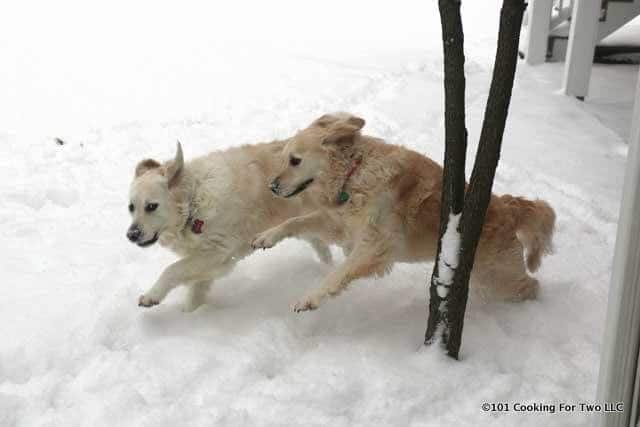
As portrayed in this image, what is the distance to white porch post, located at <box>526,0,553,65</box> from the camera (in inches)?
389

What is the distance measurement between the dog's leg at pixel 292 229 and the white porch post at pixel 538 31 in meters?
7.77

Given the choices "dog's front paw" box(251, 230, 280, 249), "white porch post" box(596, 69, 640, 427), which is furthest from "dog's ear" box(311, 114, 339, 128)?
"white porch post" box(596, 69, 640, 427)

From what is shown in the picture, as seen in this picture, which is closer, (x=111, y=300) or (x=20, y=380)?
(x=20, y=380)

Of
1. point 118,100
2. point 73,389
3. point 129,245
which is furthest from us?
point 118,100

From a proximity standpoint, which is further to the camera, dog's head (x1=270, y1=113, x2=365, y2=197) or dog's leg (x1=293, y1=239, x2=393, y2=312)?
dog's head (x1=270, y1=113, x2=365, y2=197)

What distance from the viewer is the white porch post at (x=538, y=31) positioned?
989 centimetres

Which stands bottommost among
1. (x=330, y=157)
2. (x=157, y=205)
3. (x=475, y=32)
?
(x=475, y=32)

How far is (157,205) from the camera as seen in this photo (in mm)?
3703

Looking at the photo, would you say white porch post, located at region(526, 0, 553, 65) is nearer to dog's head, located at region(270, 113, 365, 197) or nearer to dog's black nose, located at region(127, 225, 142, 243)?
dog's head, located at region(270, 113, 365, 197)

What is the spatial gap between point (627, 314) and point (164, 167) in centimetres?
273

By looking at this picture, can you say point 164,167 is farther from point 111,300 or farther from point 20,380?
point 20,380

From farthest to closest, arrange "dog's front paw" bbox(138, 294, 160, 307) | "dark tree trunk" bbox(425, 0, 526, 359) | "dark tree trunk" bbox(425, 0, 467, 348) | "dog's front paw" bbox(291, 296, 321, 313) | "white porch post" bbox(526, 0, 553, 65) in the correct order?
"white porch post" bbox(526, 0, 553, 65) < "dog's front paw" bbox(138, 294, 160, 307) < "dog's front paw" bbox(291, 296, 321, 313) < "dark tree trunk" bbox(425, 0, 467, 348) < "dark tree trunk" bbox(425, 0, 526, 359)

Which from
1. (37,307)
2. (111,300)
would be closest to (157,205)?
(111,300)

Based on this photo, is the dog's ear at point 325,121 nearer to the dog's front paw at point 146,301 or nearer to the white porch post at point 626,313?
the dog's front paw at point 146,301
